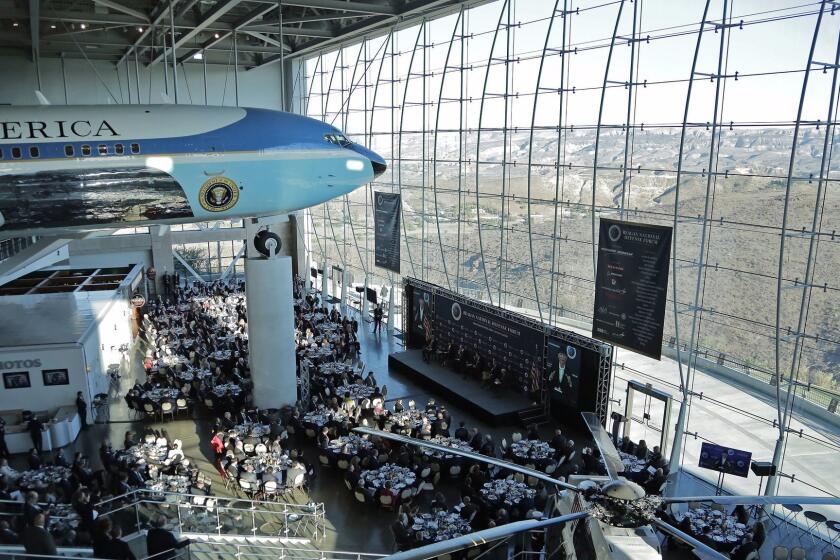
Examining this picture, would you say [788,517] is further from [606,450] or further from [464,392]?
[464,392]

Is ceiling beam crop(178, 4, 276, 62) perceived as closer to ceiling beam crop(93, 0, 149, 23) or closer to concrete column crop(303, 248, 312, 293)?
ceiling beam crop(93, 0, 149, 23)

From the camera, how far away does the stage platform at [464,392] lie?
55.6ft

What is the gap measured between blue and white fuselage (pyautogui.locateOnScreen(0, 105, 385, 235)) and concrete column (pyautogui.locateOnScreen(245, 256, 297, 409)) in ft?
5.83

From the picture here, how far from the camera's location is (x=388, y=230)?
23641 millimetres

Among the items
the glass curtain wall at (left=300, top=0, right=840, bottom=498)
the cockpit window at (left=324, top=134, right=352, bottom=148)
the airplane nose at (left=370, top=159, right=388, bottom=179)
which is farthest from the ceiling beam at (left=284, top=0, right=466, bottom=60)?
the cockpit window at (left=324, top=134, right=352, bottom=148)

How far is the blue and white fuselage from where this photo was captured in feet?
43.2

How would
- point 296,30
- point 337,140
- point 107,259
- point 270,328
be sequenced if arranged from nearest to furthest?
point 337,140, point 270,328, point 296,30, point 107,259

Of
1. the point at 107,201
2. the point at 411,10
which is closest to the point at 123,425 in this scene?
the point at 107,201

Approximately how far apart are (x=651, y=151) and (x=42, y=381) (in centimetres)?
1599

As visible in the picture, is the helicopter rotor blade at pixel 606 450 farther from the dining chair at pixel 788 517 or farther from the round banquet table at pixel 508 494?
the dining chair at pixel 788 517

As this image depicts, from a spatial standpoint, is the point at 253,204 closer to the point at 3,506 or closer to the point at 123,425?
the point at 123,425

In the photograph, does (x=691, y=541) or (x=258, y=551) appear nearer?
(x=691, y=541)

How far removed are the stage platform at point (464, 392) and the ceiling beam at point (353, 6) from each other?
11.7 m

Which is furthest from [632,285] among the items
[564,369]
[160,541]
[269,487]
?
[160,541]
